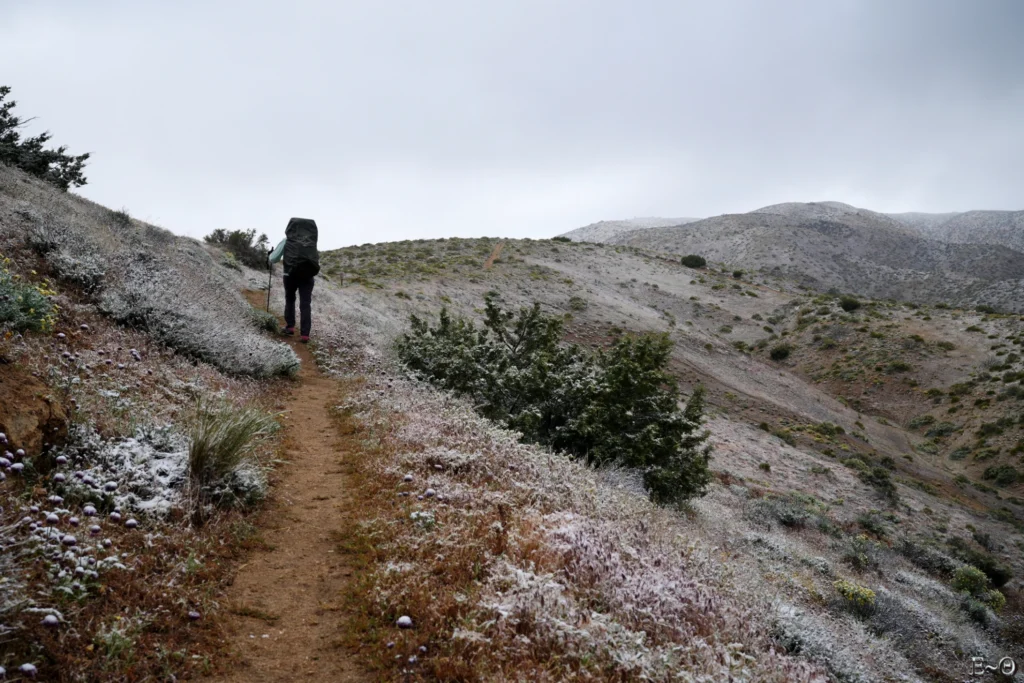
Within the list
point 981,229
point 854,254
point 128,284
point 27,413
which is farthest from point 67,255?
point 981,229

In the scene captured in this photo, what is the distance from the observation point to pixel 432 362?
1178cm

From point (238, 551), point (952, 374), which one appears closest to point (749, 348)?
point (952, 374)

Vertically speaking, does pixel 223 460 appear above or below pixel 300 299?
below

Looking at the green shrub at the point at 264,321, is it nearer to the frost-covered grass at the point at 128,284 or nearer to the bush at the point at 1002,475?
the frost-covered grass at the point at 128,284

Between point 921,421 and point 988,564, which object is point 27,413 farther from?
point 921,421

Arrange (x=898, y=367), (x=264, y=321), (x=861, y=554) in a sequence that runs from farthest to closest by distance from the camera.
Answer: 1. (x=898, y=367)
2. (x=264, y=321)
3. (x=861, y=554)

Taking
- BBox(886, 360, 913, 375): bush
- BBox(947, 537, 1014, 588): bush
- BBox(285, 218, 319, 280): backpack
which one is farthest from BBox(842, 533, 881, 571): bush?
BBox(886, 360, 913, 375): bush

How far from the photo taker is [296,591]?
13.3 ft

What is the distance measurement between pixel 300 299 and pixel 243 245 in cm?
1649

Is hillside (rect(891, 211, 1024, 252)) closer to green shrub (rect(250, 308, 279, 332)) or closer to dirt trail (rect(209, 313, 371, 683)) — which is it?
green shrub (rect(250, 308, 279, 332))

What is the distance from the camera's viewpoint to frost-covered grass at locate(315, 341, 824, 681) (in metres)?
3.40

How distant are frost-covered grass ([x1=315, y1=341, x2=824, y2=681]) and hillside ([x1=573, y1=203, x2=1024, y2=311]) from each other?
240 feet

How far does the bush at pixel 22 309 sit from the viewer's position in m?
5.45

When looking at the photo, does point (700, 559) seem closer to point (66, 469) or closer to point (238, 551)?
point (238, 551)
